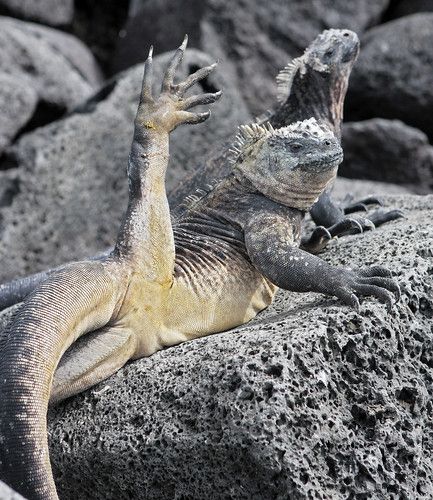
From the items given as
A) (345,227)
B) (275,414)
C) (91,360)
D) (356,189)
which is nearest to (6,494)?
(275,414)

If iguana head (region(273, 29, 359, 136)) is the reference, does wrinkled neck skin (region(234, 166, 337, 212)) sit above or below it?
above

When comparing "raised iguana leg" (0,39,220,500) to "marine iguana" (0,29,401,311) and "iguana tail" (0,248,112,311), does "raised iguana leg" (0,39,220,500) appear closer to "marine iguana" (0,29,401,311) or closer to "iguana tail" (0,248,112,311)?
"iguana tail" (0,248,112,311)

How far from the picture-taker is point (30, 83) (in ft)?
30.1

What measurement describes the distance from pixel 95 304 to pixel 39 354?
384mm

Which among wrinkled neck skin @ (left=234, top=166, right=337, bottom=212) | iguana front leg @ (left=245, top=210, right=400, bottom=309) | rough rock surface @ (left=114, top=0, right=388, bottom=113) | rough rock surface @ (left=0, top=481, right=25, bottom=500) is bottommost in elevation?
rough rock surface @ (left=114, top=0, right=388, bottom=113)

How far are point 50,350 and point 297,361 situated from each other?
883 mm

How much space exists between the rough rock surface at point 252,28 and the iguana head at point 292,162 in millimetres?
5570

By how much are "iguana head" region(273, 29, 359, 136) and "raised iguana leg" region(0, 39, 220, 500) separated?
1322mm

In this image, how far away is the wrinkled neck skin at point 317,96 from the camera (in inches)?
225

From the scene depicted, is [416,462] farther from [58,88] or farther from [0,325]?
[58,88]

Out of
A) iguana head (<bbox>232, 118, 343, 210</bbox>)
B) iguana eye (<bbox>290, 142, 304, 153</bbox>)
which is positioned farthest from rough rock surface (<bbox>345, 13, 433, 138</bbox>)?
iguana eye (<bbox>290, 142, 304, 153</bbox>)

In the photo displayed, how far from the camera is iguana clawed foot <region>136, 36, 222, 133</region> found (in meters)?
4.40

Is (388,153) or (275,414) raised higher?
(275,414)

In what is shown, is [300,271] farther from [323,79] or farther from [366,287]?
[323,79]
